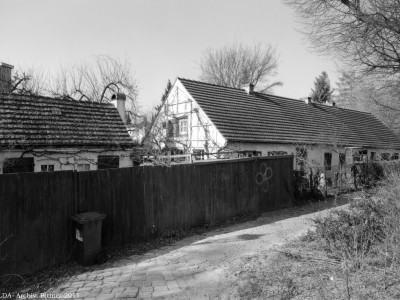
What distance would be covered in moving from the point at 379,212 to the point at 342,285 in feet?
8.58

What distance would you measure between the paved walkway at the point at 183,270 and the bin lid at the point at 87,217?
3.12 feet

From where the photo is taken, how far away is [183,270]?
5473 millimetres

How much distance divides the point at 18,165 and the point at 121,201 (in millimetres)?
5493

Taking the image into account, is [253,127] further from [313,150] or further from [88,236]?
[88,236]

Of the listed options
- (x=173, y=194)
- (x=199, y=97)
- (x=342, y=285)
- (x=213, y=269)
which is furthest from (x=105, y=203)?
(x=199, y=97)

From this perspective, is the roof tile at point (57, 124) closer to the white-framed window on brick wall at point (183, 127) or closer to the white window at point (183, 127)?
the white-framed window on brick wall at point (183, 127)

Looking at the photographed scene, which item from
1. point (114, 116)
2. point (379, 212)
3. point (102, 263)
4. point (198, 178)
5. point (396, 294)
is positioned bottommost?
point (102, 263)

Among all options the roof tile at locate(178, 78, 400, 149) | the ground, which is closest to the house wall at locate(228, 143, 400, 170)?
the roof tile at locate(178, 78, 400, 149)

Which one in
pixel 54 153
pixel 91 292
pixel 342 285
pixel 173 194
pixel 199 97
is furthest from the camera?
pixel 199 97

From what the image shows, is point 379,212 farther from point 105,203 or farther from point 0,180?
point 0,180

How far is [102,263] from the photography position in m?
5.96

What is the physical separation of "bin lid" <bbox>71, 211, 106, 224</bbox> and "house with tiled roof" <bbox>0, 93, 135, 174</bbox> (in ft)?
17.8

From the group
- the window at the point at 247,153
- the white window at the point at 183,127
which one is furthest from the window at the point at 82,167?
the white window at the point at 183,127

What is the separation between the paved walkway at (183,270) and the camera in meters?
4.62
